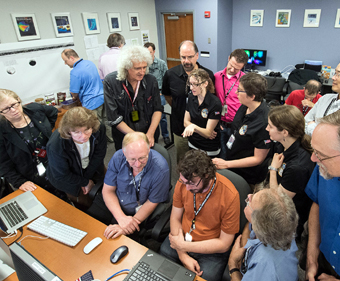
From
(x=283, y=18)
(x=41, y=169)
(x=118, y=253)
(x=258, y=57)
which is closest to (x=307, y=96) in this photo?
(x=258, y=57)

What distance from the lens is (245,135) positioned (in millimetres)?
1923

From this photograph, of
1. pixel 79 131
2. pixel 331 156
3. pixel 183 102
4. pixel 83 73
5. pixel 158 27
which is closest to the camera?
pixel 331 156

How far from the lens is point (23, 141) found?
1.97 metres

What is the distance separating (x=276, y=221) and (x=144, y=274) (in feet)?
2.60

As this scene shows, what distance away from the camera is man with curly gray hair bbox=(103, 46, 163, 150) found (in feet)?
6.92

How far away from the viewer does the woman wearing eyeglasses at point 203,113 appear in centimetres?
217

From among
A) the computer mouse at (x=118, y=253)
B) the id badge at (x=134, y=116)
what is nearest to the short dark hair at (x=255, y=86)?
the id badge at (x=134, y=116)

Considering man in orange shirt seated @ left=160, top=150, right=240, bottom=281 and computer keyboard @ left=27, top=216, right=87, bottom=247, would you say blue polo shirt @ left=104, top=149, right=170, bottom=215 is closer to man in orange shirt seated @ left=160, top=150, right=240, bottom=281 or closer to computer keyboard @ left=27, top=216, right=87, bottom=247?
man in orange shirt seated @ left=160, top=150, right=240, bottom=281

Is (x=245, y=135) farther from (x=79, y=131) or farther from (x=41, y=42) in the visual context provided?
(x=41, y=42)

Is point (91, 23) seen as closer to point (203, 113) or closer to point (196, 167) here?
point (203, 113)

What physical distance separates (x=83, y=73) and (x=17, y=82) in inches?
44.3

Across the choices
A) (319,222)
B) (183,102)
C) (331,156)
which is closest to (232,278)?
(319,222)

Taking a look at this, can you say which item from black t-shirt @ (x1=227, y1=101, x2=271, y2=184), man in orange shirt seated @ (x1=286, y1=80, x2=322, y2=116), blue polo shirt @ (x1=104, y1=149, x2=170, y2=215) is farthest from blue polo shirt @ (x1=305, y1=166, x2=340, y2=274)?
man in orange shirt seated @ (x1=286, y1=80, x2=322, y2=116)

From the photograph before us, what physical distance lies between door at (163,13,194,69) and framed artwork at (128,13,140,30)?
978 mm
